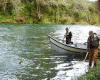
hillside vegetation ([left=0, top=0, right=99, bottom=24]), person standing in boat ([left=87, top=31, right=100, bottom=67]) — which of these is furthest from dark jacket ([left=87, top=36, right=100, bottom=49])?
hillside vegetation ([left=0, top=0, right=99, bottom=24])

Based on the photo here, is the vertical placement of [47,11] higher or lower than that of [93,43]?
higher

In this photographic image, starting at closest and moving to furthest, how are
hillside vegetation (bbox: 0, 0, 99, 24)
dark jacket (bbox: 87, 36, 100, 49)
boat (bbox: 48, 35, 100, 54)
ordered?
dark jacket (bbox: 87, 36, 100, 49) → boat (bbox: 48, 35, 100, 54) → hillside vegetation (bbox: 0, 0, 99, 24)

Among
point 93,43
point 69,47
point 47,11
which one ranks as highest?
point 47,11

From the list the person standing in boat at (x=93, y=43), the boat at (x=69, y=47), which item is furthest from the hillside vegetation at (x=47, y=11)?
the person standing in boat at (x=93, y=43)

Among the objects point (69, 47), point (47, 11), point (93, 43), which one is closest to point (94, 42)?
point (93, 43)

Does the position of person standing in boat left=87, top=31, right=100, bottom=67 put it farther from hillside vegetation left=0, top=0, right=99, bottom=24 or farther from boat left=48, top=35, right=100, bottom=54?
hillside vegetation left=0, top=0, right=99, bottom=24

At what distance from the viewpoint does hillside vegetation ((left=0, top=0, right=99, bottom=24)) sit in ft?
148

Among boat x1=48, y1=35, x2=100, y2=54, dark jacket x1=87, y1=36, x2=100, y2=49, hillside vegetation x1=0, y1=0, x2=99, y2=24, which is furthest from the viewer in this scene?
hillside vegetation x1=0, y1=0, x2=99, y2=24

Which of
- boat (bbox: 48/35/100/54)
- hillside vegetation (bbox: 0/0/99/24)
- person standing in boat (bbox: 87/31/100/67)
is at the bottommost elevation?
boat (bbox: 48/35/100/54)

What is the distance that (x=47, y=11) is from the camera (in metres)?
51.6

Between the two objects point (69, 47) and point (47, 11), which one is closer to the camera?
point (69, 47)

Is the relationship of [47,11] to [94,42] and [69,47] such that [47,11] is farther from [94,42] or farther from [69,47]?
[94,42]

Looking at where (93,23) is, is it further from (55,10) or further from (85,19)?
A: (55,10)

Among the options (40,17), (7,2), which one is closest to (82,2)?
(40,17)
